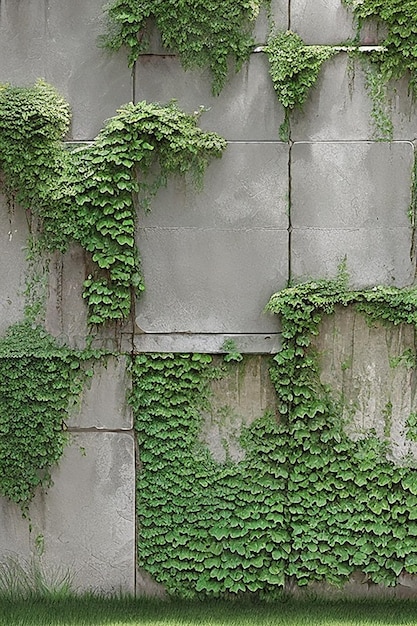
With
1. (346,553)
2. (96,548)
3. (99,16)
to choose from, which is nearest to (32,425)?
(96,548)

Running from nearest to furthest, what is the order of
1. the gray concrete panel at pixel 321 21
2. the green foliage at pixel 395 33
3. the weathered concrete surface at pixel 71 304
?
the green foliage at pixel 395 33 < the gray concrete panel at pixel 321 21 < the weathered concrete surface at pixel 71 304

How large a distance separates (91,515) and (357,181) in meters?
2.86

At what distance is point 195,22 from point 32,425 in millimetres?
2875

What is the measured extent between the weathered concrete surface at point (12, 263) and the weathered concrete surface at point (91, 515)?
96 centimetres

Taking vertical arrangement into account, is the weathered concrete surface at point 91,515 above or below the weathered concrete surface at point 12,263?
below

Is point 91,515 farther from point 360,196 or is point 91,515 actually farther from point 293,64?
point 293,64

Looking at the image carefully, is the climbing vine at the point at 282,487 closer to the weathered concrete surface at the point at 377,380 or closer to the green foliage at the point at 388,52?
the weathered concrete surface at the point at 377,380

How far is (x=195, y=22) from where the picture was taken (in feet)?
18.2

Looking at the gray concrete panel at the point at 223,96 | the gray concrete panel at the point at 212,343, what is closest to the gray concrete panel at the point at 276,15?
the gray concrete panel at the point at 223,96

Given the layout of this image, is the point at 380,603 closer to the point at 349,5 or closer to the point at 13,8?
the point at 349,5

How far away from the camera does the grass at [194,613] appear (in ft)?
17.3

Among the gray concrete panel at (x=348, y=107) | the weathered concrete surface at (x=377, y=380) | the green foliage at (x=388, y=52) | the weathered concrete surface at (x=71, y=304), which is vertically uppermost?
the green foliage at (x=388, y=52)

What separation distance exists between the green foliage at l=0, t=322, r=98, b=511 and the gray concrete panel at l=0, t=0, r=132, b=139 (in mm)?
1489

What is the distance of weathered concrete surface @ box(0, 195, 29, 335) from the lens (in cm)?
571
